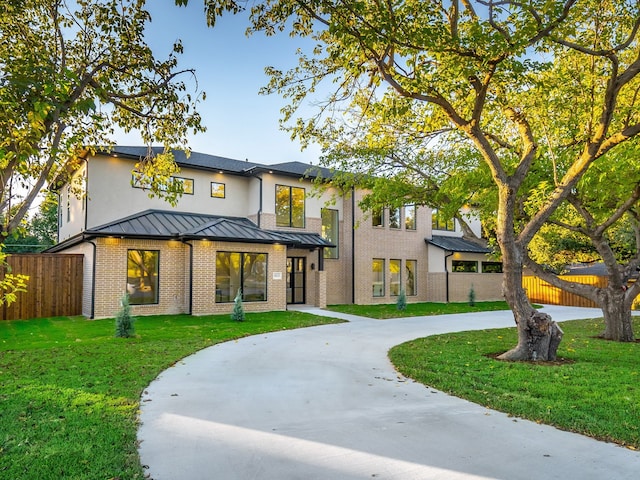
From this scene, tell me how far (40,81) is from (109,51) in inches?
97.0

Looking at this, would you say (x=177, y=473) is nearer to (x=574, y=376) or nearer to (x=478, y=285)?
(x=574, y=376)

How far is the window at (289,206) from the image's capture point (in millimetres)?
17875

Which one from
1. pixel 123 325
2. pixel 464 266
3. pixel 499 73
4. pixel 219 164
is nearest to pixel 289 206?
pixel 219 164

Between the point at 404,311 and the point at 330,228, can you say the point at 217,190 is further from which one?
the point at 404,311

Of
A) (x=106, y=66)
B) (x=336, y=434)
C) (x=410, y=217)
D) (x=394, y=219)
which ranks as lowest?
(x=336, y=434)

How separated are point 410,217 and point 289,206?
710cm

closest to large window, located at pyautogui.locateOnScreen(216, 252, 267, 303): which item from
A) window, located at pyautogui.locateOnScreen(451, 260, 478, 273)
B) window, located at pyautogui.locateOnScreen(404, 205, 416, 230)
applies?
window, located at pyautogui.locateOnScreen(404, 205, 416, 230)

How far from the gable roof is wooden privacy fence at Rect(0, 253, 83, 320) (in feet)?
3.38

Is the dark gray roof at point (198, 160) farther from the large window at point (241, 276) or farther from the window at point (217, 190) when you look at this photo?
the large window at point (241, 276)

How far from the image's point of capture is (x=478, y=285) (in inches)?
921

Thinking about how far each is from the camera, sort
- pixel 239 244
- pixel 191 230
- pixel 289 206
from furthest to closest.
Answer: pixel 289 206 < pixel 239 244 < pixel 191 230

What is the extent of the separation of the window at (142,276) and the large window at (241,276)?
2087 mm

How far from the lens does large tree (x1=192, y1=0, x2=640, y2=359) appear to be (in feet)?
19.7

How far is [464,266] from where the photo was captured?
23.2 m
